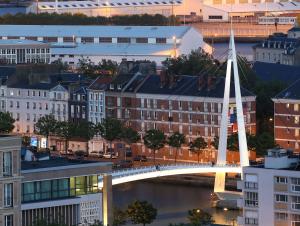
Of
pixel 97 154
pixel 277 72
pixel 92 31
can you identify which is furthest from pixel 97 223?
pixel 92 31

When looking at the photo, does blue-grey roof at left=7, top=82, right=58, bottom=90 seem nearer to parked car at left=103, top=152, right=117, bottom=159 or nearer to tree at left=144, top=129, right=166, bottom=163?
parked car at left=103, top=152, right=117, bottom=159

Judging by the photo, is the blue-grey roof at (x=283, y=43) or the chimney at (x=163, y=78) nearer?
the chimney at (x=163, y=78)

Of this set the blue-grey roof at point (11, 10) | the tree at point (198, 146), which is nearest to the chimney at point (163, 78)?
the tree at point (198, 146)

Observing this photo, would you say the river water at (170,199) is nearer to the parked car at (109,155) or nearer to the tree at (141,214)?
the tree at (141,214)

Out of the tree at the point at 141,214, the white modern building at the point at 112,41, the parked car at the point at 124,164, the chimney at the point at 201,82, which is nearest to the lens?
the tree at the point at 141,214

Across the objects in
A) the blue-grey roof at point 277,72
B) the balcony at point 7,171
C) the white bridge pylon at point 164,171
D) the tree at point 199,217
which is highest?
the blue-grey roof at point 277,72
